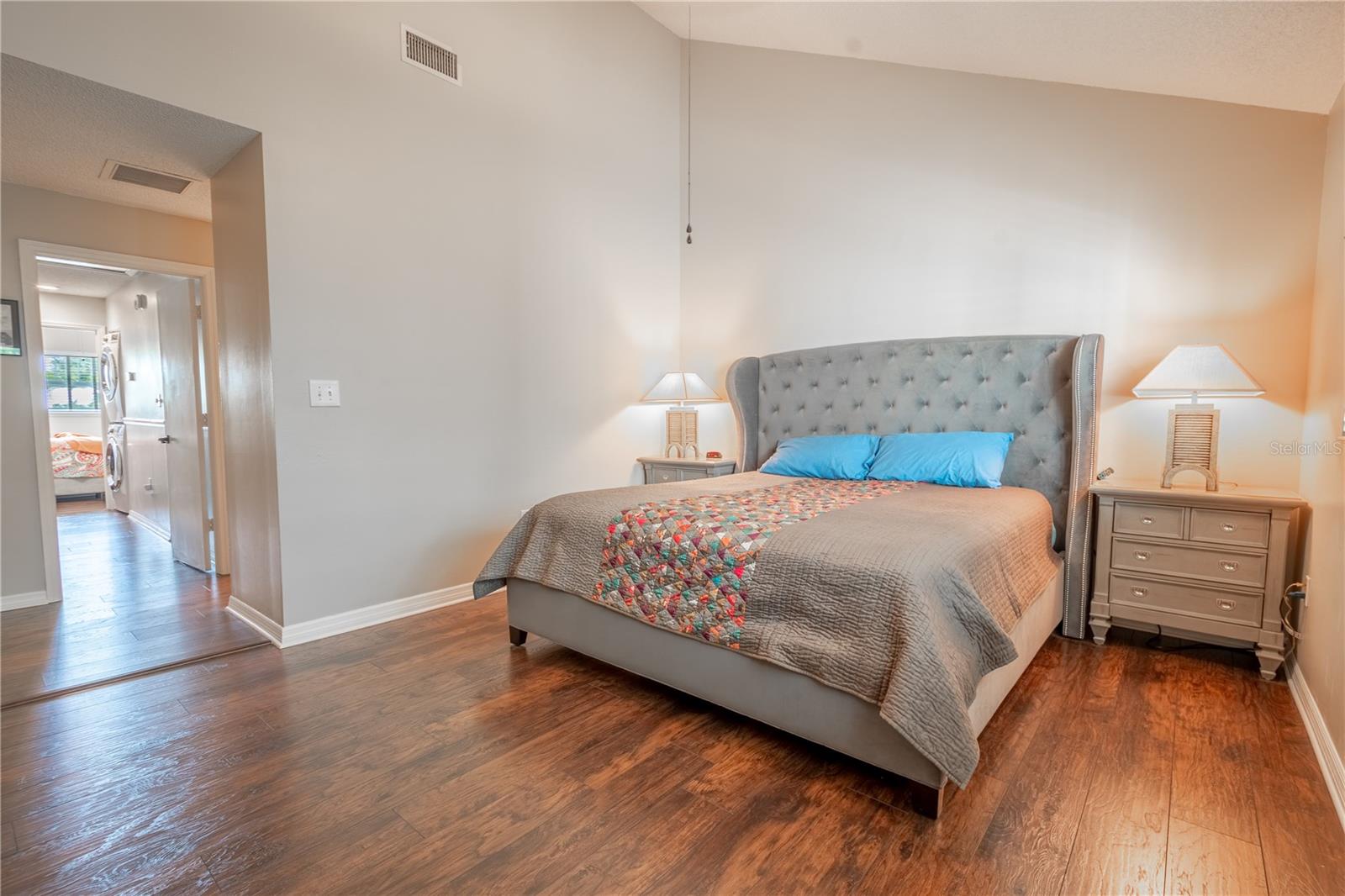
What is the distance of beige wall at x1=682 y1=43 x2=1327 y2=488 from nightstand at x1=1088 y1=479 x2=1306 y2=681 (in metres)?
0.46

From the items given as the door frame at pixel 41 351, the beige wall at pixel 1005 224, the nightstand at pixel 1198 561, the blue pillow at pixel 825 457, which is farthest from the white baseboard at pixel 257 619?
the nightstand at pixel 1198 561

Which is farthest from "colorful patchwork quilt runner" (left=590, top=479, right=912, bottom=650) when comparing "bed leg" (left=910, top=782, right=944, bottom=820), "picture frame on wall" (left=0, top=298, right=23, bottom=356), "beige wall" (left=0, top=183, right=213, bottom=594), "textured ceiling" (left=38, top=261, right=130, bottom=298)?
"textured ceiling" (left=38, top=261, right=130, bottom=298)

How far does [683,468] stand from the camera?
3.99m

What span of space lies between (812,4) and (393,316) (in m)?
2.78

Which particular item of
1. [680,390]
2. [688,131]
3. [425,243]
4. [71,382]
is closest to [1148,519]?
[680,390]

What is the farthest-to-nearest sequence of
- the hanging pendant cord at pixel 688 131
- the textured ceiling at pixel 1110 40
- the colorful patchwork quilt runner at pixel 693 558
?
1. the hanging pendant cord at pixel 688 131
2. the textured ceiling at pixel 1110 40
3. the colorful patchwork quilt runner at pixel 693 558

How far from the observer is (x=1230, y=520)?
2.31m

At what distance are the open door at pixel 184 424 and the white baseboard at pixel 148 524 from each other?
83cm

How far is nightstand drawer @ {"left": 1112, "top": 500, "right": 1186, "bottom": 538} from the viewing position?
2.43 meters

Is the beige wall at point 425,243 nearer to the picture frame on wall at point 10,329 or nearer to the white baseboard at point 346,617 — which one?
the white baseboard at point 346,617

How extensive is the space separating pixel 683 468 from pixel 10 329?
3668mm

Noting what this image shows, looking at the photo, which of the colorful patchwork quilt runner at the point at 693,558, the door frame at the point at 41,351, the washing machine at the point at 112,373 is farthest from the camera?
the washing machine at the point at 112,373

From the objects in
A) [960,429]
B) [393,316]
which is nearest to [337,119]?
[393,316]

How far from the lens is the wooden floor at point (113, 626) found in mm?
2391
